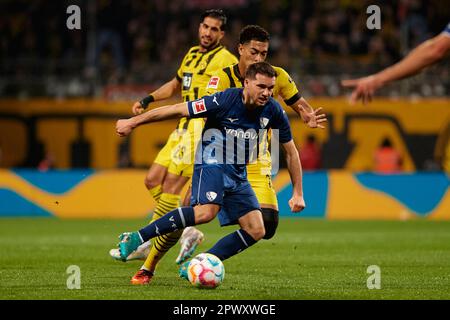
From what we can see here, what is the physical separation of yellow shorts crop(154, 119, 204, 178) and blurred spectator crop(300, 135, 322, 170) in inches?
429

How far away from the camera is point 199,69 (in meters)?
10.8

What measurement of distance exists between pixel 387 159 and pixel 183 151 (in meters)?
11.1

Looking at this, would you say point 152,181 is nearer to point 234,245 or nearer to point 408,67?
point 234,245

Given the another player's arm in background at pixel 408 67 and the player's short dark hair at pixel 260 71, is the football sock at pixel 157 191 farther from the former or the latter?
the another player's arm in background at pixel 408 67

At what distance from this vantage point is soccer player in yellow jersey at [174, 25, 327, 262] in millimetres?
9258

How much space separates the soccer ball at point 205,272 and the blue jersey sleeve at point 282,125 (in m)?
1.35

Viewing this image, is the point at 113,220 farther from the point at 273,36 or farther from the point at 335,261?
the point at 335,261

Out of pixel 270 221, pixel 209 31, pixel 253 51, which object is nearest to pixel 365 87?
pixel 270 221

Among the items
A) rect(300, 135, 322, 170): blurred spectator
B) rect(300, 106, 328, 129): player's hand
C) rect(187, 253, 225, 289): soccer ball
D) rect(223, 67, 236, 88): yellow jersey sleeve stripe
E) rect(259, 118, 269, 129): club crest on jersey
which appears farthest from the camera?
rect(300, 135, 322, 170): blurred spectator

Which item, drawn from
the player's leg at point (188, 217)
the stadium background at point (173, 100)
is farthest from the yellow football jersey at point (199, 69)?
the stadium background at point (173, 100)

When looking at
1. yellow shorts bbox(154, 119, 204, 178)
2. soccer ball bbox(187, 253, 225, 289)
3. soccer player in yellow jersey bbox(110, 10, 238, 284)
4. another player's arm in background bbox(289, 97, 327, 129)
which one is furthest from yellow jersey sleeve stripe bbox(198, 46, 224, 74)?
soccer ball bbox(187, 253, 225, 289)

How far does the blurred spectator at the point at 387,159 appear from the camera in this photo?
68.9ft

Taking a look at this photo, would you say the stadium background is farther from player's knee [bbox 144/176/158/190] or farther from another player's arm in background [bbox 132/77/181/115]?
another player's arm in background [bbox 132/77/181/115]

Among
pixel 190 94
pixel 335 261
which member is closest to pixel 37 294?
pixel 190 94
